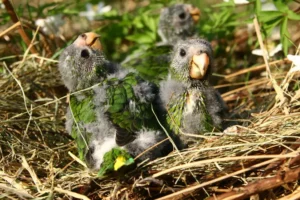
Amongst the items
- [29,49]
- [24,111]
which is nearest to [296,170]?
[24,111]

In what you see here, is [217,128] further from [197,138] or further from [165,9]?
[165,9]

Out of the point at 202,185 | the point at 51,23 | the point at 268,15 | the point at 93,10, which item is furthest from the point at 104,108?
the point at 93,10

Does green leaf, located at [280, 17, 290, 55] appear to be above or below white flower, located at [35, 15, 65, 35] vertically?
below

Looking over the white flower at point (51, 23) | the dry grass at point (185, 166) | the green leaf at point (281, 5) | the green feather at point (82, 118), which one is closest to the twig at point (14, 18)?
the white flower at point (51, 23)

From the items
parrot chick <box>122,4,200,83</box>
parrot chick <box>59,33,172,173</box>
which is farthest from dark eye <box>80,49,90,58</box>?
parrot chick <box>122,4,200,83</box>

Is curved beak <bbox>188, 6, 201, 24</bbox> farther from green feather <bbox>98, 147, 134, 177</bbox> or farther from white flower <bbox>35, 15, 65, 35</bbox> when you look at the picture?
green feather <bbox>98, 147, 134, 177</bbox>

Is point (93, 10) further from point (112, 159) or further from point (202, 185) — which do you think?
point (202, 185)

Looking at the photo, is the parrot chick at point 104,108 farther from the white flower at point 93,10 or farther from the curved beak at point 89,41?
the white flower at point 93,10
